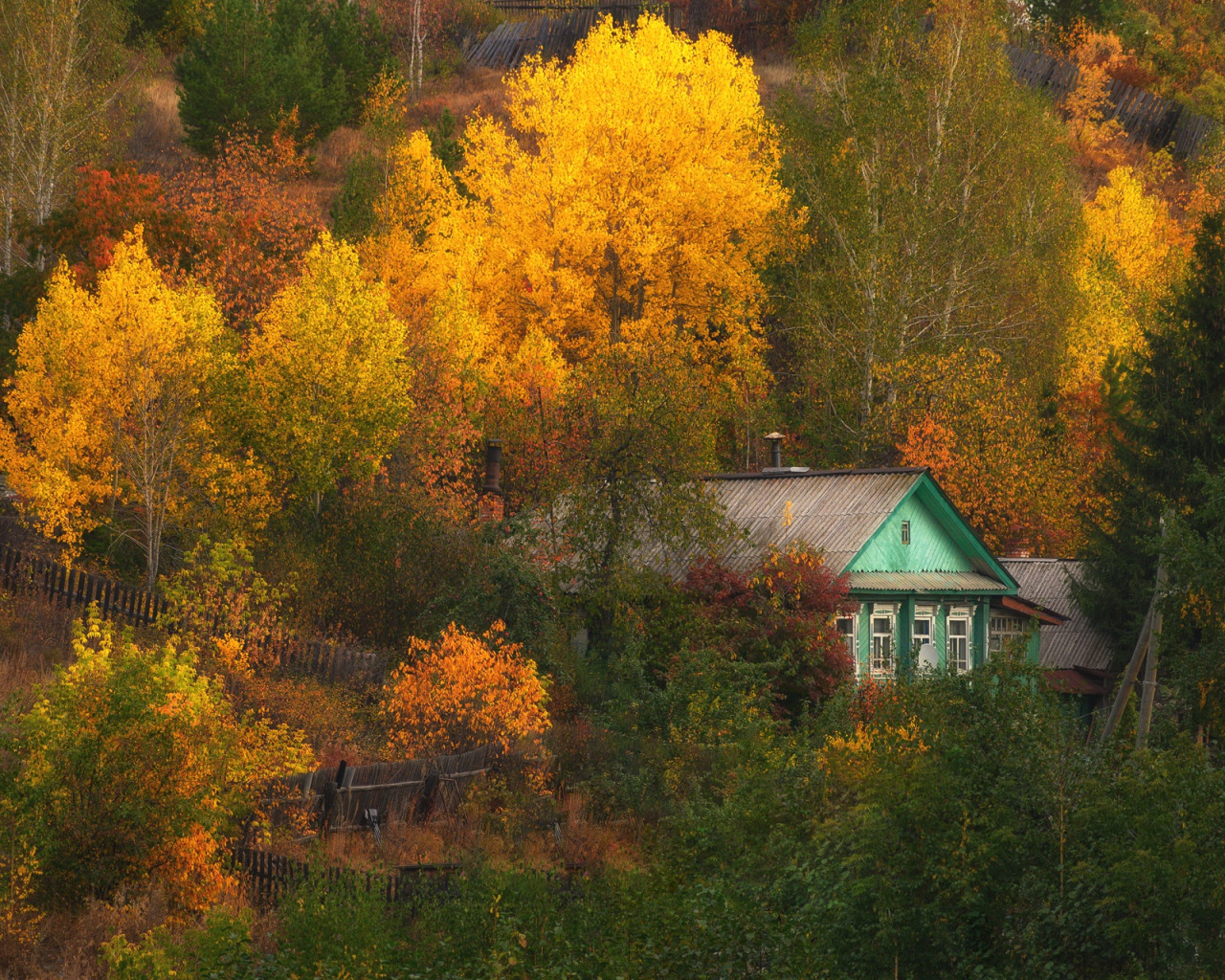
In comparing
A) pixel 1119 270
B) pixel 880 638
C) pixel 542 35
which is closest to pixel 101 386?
pixel 880 638

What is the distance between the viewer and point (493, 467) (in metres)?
34.0

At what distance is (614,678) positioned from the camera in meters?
23.8

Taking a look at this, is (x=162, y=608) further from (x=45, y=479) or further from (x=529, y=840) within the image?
(x=529, y=840)

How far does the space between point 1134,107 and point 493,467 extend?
4966 centimetres

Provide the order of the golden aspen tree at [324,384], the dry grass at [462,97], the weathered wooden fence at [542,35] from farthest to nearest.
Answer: the weathered wooden fence at [542,35] → the dry grass at [462,97] → the golden aspen tree at [324,384]

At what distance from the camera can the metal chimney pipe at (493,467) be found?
33.7 metres

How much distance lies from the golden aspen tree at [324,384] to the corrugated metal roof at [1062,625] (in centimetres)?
1409

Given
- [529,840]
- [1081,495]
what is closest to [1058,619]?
[1081,495]

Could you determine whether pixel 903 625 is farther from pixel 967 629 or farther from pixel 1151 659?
pixel 1151 659

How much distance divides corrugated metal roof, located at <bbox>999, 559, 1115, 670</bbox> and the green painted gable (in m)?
2.34

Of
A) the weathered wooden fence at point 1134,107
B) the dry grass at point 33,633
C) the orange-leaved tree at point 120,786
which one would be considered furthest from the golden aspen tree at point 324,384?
the weathered wooden fence at point 1134,107

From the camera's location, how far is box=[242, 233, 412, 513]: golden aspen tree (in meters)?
27.8

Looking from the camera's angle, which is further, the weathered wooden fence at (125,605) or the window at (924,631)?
the window at (924,631)

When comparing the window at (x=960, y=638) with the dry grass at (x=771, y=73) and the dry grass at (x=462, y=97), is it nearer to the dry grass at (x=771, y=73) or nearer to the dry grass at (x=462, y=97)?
the dry grass at (x=771, y=73)
